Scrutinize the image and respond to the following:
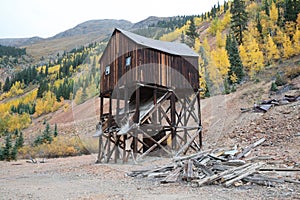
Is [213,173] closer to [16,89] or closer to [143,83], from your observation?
[143,83]

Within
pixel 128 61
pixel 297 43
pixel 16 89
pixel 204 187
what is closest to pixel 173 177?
pixel 204 187

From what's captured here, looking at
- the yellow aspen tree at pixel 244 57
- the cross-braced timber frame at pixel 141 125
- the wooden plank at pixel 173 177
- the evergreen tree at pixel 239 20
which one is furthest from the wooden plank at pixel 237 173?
the evergreen tree at pixel 239 20

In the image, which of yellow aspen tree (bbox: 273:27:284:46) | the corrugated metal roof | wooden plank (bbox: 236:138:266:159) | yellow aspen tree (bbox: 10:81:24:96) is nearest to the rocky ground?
wooden plank (bbox: 236:138:266:159)

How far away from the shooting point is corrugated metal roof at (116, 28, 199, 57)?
17.9m

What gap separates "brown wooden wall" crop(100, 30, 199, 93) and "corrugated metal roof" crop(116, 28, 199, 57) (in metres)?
0.26

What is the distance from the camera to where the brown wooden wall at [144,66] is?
1745 centimetres

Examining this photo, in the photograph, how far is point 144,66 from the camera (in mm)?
17344

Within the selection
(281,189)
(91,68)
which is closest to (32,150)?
(91,68)

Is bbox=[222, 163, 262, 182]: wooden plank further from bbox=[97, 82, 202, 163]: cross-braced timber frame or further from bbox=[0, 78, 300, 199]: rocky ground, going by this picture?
bbox=[97, 82, 202, 163]: cross-braced timber frame

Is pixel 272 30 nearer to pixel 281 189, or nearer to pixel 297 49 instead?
pixel 297 49

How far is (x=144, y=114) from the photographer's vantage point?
57.3 feet

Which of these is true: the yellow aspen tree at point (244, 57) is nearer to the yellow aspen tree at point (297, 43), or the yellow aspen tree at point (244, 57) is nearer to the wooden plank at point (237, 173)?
the yellow aspen tree at point (297, 43)

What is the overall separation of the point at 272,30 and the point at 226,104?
35.8m

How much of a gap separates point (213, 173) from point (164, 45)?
37.1ft
